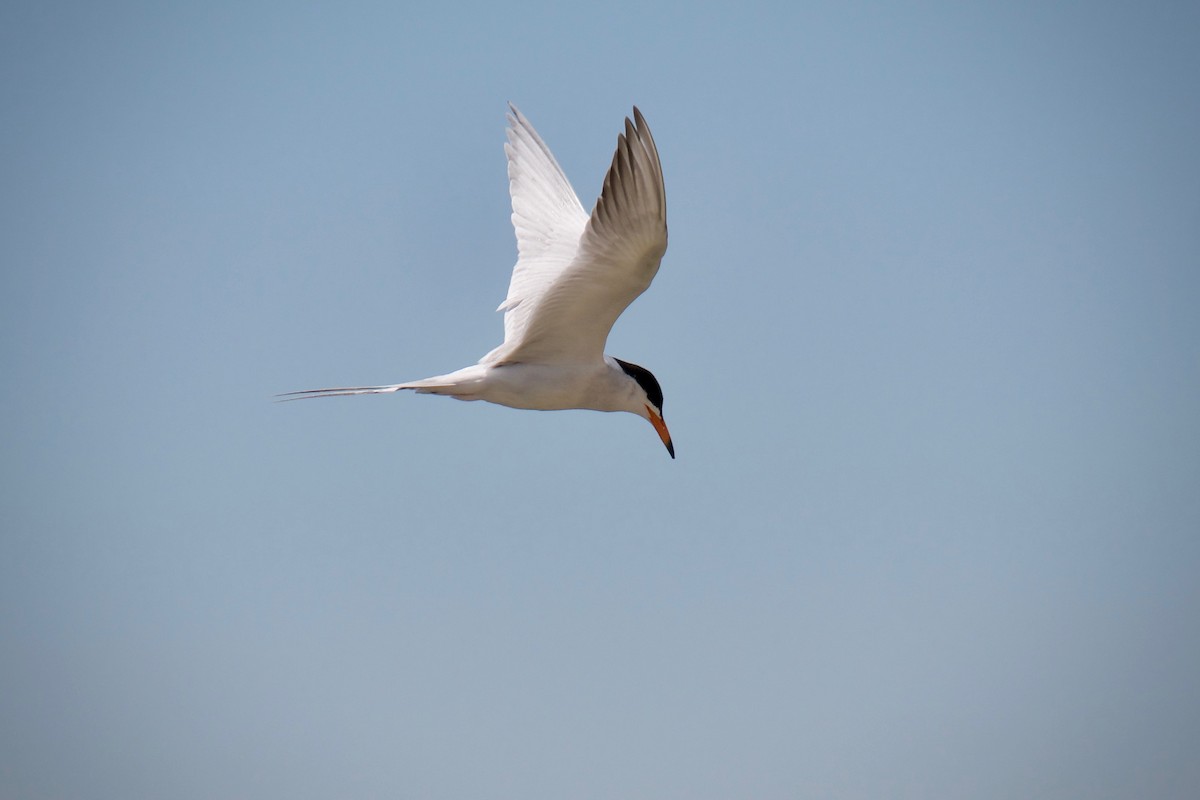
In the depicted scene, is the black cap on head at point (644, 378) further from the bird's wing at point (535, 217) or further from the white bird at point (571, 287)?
the bird's wing at point (535, 217)

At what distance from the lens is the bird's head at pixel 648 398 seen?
7012mm

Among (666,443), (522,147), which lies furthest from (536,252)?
(666,443)

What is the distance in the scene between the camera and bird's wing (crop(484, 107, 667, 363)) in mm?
5516

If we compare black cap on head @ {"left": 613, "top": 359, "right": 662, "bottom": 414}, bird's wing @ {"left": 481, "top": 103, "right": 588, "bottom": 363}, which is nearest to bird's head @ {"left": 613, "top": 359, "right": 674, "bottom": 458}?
black cap on head @ {"left": 613, "top": 359, "right": 662, "bottom": 414}

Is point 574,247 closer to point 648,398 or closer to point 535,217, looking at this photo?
point 535,217

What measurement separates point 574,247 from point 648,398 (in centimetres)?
110

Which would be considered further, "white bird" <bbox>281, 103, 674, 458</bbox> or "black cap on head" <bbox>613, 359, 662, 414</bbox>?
"black cap on head" <bbox>613, 359, 662, 414</bbox>

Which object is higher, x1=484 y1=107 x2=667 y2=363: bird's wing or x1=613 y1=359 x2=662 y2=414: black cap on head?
x1=484 y1=107 x2=667 y2=363: bird's wing

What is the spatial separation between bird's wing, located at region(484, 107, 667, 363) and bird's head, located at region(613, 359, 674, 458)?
0.31 metres

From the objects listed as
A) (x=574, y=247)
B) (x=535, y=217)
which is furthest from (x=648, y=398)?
(x=535, y=217)

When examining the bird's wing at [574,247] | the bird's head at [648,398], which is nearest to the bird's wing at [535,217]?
the bird's wing at [574,247]

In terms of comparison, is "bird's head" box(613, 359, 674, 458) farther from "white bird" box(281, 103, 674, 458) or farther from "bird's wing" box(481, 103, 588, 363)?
"bird's wing" box(481, 103, 588, 363)

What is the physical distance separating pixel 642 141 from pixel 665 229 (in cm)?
57

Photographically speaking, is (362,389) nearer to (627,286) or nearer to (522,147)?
(627,286)
